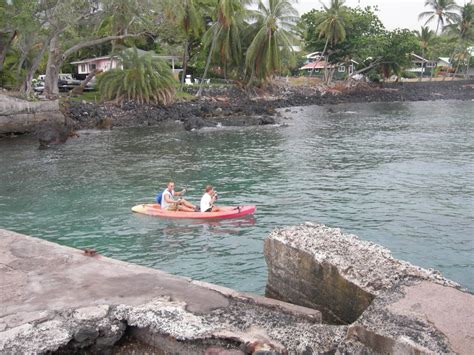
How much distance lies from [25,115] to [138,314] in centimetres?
3068

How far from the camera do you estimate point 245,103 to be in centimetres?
5212

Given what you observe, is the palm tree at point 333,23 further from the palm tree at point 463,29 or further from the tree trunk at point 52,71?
the tree trunk at point 52,71

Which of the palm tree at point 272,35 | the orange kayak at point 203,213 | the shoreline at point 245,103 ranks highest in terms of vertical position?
the palm tree at point 272,35

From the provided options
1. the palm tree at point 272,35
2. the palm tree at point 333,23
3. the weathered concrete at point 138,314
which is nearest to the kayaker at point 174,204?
the weathered concrete at point 138,314

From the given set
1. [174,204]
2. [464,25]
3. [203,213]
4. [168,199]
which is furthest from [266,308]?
[464,25]

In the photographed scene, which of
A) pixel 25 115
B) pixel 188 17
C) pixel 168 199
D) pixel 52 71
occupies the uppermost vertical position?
pixel 188 17

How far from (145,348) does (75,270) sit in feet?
8.59

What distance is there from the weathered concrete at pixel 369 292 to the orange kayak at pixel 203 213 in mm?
6677

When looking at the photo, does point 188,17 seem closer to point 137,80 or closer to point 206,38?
point 206,38

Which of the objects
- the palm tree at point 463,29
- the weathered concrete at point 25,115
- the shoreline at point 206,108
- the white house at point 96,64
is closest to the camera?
the weathered concrete at point 25,115

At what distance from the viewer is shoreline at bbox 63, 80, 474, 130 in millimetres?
39375

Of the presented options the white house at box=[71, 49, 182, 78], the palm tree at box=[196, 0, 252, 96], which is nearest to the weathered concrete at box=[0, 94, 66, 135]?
the white house at box=[71, 49, 182, 78]

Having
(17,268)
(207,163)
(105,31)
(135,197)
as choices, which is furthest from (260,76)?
(17,268)

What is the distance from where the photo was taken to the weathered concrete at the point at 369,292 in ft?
18.1
